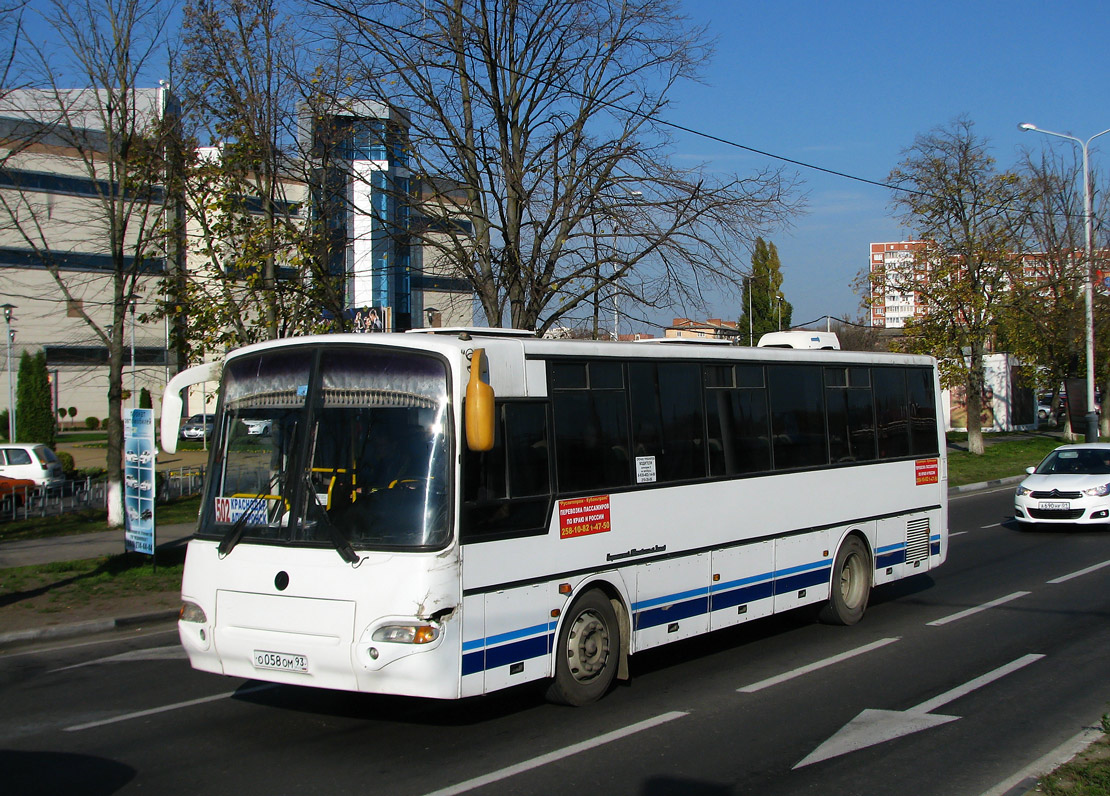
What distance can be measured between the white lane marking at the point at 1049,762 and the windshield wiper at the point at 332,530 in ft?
13.1

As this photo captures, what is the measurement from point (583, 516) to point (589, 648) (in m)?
1.02

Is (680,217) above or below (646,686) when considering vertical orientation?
above

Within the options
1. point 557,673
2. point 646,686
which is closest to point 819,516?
point 646,686

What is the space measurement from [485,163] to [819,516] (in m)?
9.52

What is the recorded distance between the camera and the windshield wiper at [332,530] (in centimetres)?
668

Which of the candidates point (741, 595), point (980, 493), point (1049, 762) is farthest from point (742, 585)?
point (980, 493)

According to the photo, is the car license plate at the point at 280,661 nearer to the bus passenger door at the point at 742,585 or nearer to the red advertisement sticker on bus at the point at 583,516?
the red advertisement sticker on bus at the point at 583,516

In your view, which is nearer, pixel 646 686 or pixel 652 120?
pixel 646 686

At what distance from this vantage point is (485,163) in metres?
17.6

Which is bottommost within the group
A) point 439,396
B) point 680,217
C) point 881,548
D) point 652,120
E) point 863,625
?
point 863,625

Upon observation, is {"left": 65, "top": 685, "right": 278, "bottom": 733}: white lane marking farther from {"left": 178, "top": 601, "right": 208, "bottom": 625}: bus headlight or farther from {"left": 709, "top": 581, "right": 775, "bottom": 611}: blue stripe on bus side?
{"left": 709, "top": 581, "right": 775, "bottom": 611}: blue stripe on bus side

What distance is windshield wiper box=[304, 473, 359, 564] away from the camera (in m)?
6.68

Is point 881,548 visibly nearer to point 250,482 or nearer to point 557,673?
point 557,673

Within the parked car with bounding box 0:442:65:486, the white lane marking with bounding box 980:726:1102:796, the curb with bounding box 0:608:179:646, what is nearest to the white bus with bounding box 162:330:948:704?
the white lane marking with bounding box 980:726:1102:796
